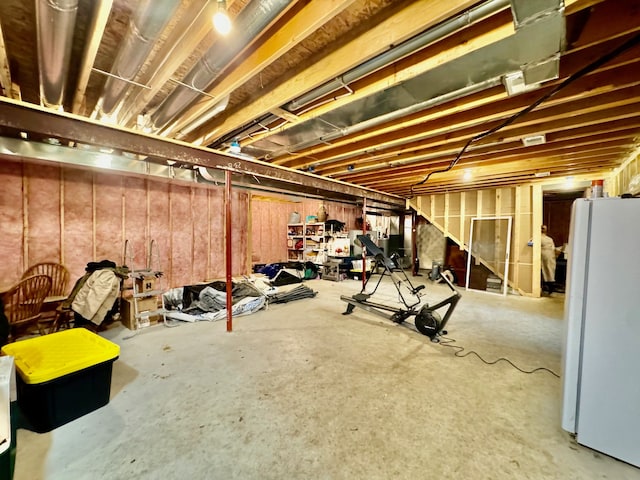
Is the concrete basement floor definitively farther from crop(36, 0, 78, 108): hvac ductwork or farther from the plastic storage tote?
crop(36, 0, 78, 108): hvac ductwork

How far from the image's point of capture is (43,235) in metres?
3.53

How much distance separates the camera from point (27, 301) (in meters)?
2.95

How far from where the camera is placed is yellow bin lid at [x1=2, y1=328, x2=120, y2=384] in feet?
5.22

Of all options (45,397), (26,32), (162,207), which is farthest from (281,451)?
(162,207)

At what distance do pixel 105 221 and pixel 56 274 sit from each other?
3.16 ft

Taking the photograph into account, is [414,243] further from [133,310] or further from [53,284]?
[53,284]

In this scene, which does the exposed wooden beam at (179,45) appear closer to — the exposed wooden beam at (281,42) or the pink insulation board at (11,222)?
the exposed wooden beam at (281,42)

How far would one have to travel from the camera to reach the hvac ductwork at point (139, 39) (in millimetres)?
1236

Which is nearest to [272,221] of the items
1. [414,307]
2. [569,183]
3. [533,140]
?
[414,307]

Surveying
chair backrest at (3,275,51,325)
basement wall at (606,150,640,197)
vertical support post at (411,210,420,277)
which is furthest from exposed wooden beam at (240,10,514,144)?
vertical support post at (411,210,420,277)

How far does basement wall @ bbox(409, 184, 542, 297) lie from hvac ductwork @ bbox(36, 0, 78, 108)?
7095mm

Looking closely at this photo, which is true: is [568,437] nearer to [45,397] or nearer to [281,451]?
[281,451]

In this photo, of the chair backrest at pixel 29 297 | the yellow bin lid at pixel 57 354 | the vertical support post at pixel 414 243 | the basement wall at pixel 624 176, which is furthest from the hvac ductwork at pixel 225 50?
the vertical support post at pixel 414 243

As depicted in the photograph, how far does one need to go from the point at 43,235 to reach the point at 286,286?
421 centimetres
